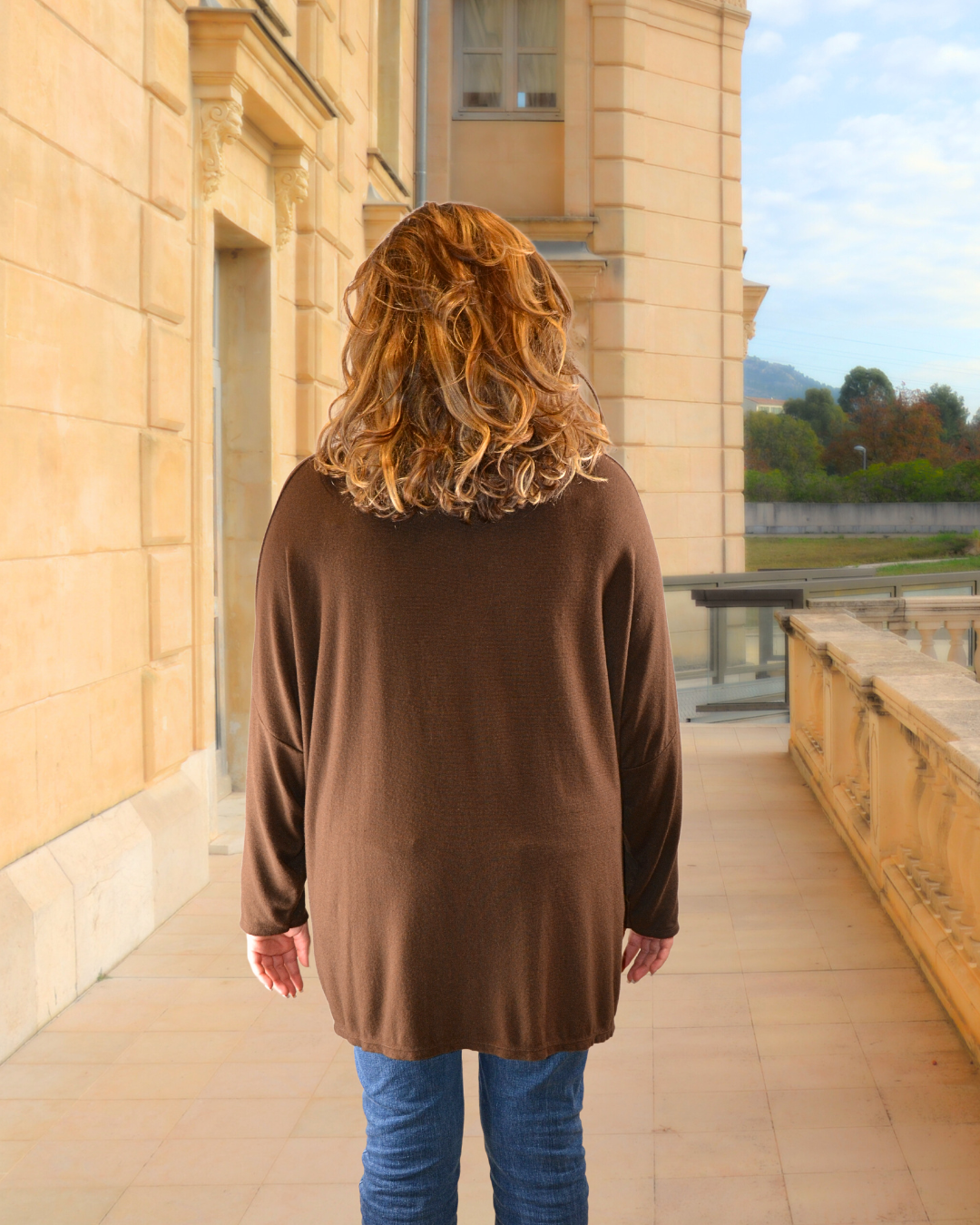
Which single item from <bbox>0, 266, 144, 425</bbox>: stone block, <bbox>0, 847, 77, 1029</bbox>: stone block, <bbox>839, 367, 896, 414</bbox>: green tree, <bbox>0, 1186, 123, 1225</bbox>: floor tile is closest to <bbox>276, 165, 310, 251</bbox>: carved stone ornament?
<bbox>0, 266, 144, 425</bbox>: stone block

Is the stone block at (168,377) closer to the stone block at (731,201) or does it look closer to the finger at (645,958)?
the finger at (645,958)

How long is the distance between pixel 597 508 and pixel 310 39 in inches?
272

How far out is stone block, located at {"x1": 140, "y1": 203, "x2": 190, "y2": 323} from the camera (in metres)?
4.71

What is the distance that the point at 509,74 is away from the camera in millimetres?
13602

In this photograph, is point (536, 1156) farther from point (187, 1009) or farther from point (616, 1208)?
point (187, 1009)

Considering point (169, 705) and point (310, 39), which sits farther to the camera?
point (310, 39)

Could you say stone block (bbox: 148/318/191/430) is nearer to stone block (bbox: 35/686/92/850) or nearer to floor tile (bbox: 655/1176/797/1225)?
stone block (bbox: 35/686/92/850)

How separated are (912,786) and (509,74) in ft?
37.1

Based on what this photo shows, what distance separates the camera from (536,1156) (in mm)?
1715

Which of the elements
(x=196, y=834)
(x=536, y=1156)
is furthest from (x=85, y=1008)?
(x=536, y=1156)

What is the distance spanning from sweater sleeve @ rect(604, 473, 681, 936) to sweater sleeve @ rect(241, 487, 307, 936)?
1.51 ft

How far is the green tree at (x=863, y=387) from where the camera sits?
70938 mm

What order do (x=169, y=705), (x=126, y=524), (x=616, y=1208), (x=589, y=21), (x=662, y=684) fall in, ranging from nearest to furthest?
(x=662, y=684)
(x=616, y=1208)
(x=126, y=524)
(x=169, y=705)
(x=589, y=21)

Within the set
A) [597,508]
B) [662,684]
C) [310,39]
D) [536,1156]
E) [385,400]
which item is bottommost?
[536,1156]
